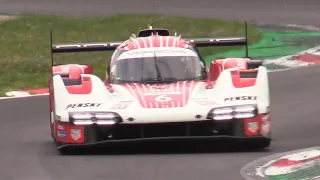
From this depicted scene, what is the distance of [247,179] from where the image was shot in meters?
9.26

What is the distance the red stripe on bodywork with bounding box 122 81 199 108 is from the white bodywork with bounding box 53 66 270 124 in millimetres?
63

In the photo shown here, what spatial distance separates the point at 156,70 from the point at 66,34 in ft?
41.5

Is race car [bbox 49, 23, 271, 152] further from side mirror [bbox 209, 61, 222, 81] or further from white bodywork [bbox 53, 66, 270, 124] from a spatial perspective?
side mirror [bbox 209, 61, 222, 81]

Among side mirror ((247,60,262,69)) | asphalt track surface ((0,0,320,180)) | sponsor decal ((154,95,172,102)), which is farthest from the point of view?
side mirror ((247,60,262,69))

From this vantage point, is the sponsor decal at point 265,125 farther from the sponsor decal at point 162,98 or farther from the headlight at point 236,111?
the sponsor decal at point 162,98

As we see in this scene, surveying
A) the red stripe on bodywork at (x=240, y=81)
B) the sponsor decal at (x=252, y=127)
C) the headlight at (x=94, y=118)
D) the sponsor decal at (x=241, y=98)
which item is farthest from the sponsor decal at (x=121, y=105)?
the sponsor decal at (x=252, y=127)

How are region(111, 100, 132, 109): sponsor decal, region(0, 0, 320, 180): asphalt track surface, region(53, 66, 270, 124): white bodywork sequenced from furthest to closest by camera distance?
1. region(111, 100, 132, 109): sponsor decal
2. region(53, 66, 270, 124): white bodywork
3. region(0, 0, 320, 180): asphalt track surface

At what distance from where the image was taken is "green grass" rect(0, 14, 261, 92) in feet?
65.5

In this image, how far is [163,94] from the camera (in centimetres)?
1120

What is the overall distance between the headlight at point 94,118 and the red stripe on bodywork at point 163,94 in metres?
0.35

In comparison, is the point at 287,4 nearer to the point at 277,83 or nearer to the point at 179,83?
the point at 277,83

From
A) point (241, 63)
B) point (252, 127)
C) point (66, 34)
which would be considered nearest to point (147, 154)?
point (252, 127)

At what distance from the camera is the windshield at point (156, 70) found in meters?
12.2

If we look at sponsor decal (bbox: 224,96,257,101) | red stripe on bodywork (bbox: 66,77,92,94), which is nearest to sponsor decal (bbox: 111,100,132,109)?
red stripe on bodywork (bbox: 66,77,92,94)
